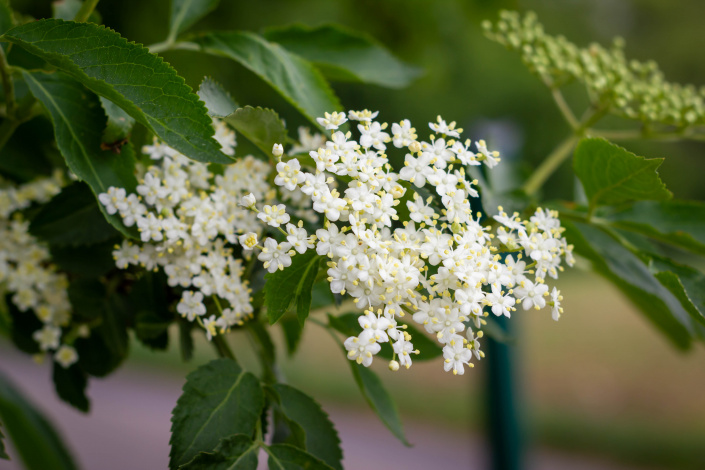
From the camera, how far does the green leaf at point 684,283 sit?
0.62 m

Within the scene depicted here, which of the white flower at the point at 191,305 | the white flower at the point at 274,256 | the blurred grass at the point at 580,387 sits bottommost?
the white flower at the point at 191,305

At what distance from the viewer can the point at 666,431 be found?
14.4ft

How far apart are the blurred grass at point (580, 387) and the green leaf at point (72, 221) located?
10.2ft

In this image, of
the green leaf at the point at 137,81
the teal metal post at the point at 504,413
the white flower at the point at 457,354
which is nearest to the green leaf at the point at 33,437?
the green leaf at the point at 137,81

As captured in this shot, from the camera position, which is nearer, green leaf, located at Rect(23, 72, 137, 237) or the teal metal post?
green leaf, located at Rect(23, 72, 137, 237)

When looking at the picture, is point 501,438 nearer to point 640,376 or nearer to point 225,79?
point 225,79

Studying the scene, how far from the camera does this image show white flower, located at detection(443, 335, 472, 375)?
0.52 m

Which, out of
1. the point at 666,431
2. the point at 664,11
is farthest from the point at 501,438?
the point at 664,11

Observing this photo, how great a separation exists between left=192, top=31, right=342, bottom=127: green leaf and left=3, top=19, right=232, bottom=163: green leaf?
16 cm

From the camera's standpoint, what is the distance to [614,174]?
2.24 ft

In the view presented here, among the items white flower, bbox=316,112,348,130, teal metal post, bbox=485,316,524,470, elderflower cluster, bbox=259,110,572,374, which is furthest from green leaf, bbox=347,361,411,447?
teal metal post, bbox=485,316,524,470

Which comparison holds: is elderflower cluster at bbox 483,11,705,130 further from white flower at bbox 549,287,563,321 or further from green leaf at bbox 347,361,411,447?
green leaf at bbox 347,361,411,447

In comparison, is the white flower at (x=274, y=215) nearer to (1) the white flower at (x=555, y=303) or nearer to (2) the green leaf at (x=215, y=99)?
(2) the green leaf at (x=215, y=99)

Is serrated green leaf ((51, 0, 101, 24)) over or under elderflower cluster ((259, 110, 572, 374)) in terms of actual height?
over
